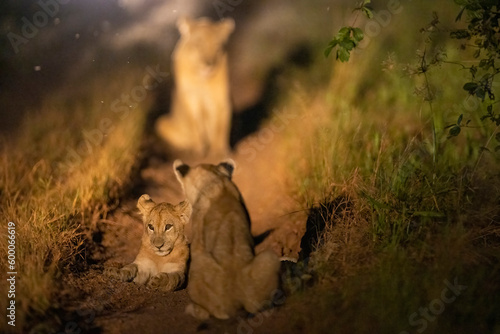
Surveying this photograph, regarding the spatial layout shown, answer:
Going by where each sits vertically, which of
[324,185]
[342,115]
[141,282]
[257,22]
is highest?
[257,22]

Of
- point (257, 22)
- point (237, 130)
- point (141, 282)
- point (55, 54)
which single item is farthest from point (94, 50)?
point (141, 282)

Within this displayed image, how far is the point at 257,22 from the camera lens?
36.5 feet

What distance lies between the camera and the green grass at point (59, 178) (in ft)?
19.5

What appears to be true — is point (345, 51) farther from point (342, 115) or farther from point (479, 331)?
point (479, 331)

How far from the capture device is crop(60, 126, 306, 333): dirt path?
5523 mm

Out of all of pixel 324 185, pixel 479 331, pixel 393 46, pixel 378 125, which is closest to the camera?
pixel 479 331

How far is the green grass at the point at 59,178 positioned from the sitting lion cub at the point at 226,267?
138cm

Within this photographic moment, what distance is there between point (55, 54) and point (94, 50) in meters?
0.59

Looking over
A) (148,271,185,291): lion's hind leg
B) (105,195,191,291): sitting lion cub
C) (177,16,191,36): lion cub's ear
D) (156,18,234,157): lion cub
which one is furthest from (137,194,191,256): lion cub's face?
(177,16,191,36): lion cub's ear

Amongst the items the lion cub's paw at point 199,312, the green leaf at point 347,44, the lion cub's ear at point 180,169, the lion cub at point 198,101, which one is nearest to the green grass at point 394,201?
the green leaf at point 347,44

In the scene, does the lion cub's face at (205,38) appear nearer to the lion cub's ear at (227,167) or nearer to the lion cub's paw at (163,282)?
the lion cub's ear at (227,167)

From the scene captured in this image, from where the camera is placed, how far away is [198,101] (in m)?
8.84

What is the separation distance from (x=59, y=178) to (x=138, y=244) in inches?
47.3

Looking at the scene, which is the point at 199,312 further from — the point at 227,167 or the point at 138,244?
the point at 138,244
